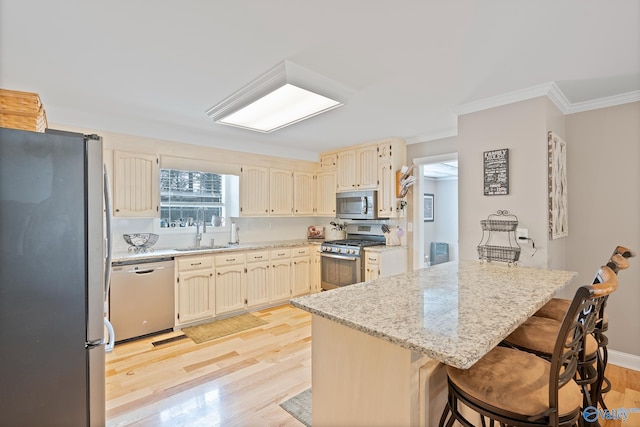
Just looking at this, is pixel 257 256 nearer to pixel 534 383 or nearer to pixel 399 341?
pixel 399 341

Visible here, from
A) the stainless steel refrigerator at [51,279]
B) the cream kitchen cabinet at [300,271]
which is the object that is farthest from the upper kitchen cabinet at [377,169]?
the stainless steel refrigerator at [51,279]

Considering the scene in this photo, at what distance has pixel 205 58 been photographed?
6.64ft

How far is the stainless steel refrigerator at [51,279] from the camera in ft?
3.83

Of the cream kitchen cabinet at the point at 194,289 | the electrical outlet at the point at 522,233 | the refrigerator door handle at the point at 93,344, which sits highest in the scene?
the electrical outlet at the point at 522,233

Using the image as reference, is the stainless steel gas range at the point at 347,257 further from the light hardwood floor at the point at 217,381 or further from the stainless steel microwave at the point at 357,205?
the light hardwood floor at the point at 217,381

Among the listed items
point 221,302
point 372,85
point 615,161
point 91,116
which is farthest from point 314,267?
point 615,161

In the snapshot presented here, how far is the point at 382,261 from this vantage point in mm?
4086

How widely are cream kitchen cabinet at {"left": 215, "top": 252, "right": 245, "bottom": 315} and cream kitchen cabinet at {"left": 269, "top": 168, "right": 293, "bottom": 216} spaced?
3.36ft

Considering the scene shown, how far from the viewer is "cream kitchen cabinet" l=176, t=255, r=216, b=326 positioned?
353cm

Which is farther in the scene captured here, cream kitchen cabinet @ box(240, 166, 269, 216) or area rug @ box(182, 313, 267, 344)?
Answer: cream kitchen cabinet @ box(240, 166, 269, 216)

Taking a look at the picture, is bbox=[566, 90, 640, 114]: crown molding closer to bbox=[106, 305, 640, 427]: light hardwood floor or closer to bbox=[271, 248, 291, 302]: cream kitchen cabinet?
bbox=[106, 305, 640, 427]: light hardwood floor

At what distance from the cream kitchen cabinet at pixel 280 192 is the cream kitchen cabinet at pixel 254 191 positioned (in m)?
0.09

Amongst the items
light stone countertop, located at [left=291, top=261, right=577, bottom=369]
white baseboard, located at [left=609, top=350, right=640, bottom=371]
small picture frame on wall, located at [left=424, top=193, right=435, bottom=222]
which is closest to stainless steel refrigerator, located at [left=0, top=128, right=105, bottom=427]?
light stone countertop, located at [left=291, top=261, right=577, bottom=369]

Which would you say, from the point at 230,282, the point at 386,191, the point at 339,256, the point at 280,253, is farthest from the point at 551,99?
the point at 230,282
